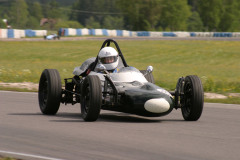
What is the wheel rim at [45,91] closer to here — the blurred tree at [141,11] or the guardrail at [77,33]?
the guardrail at [77,33]

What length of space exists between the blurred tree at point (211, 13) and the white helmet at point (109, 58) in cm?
13416

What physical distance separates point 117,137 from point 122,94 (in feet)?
5.39

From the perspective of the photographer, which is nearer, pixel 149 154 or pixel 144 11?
pixel 149 154

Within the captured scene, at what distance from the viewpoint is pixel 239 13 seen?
479 feet

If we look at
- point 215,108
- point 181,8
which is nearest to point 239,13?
point 181,8

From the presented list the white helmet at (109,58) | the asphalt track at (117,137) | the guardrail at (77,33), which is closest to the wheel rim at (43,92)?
the asphalt track at (117,137)

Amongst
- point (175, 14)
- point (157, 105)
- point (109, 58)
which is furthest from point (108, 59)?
point (175, 14)

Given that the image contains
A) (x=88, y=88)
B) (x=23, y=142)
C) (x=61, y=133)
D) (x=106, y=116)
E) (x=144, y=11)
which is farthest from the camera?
(x=144, y=11)

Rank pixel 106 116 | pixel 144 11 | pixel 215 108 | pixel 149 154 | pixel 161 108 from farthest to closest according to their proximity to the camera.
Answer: pixel 144 11 < pixel 215 108 < pixel 106 116 < pixel 161 108 < pixel 149 154

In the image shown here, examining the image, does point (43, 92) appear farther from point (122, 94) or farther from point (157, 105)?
point (157, 105)

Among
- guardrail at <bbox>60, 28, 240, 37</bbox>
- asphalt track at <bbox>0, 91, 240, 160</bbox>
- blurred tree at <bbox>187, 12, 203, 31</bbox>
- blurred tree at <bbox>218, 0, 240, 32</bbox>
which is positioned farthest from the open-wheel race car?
blurred tree at <bbox>187, 12, 203, 31</bbox>

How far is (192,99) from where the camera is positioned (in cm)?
950

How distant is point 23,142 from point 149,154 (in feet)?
6.42

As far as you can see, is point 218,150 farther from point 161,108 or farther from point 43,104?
point 43,104
